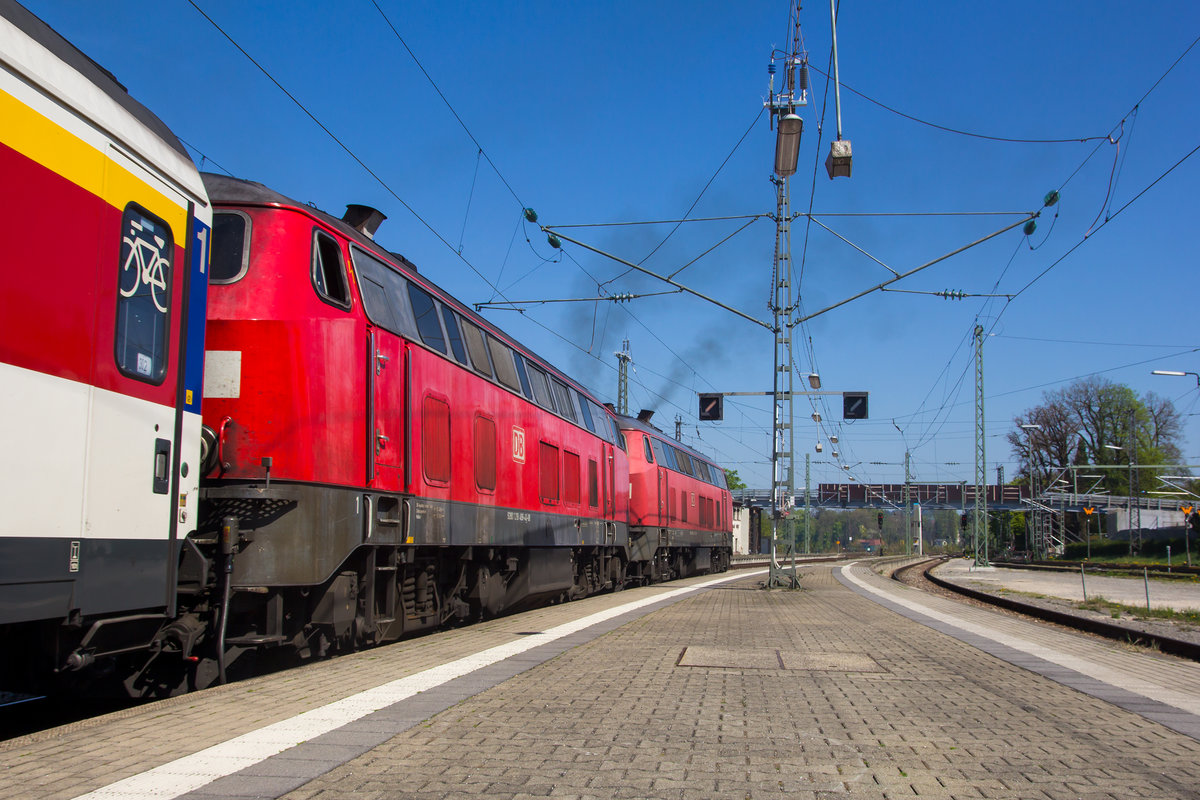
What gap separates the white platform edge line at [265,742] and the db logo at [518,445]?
16.2 ft

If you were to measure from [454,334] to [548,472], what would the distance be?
435 cm

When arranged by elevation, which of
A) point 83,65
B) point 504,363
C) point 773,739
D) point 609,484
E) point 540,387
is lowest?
point 773,739

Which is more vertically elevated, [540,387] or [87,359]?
[540,387]

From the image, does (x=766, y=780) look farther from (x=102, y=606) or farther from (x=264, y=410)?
(x=264, y=410)

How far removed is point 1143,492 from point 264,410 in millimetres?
73843

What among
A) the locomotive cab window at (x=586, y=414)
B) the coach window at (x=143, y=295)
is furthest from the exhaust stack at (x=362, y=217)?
the locomotive cab window at (x=586, y=414)

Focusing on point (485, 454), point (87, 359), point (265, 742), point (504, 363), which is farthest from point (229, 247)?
point (504, 363)

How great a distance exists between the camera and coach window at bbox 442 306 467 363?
436 inches

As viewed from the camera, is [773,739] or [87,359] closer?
[87,359]

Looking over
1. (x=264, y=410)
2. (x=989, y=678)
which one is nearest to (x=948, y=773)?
(x=989, y=678)

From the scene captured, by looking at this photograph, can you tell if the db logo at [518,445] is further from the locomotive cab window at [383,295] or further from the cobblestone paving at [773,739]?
the cobblestone paving at [773,739]

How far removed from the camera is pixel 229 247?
7676 mm

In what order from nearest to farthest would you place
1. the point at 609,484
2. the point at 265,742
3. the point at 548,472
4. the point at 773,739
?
the point at 265,742 < the point at 773,739 < the point at 548,472 < the point at 609,484

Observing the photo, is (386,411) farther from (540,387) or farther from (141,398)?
(540,387)
